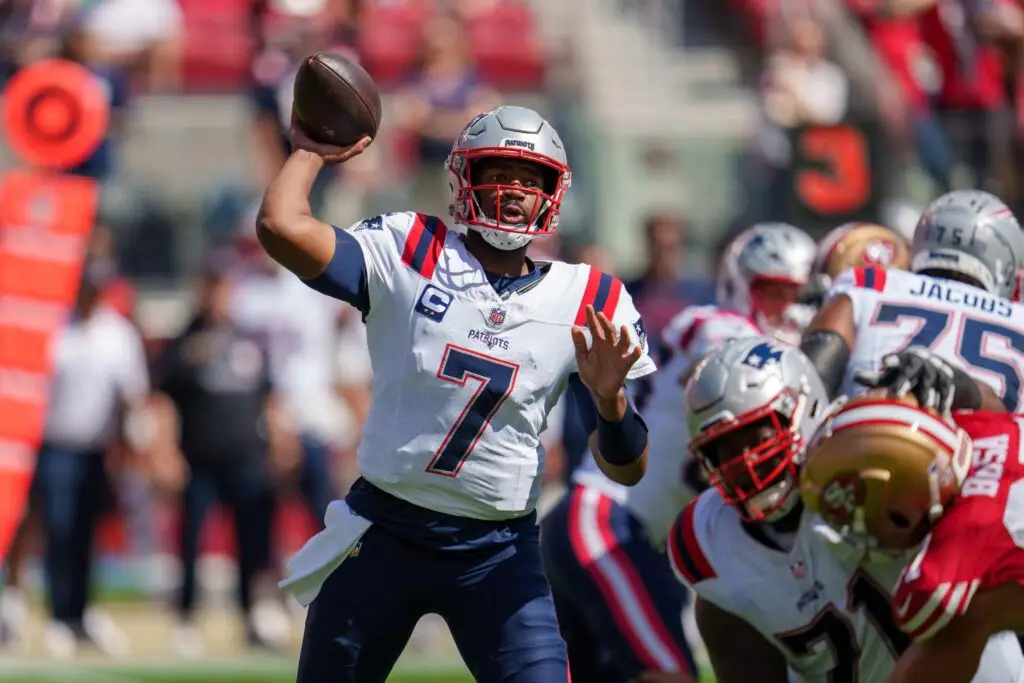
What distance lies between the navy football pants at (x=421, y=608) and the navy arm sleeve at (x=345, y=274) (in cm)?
57

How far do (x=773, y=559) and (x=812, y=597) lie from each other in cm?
14

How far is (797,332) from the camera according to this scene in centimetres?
605

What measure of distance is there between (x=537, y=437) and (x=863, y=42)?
8.75 meters

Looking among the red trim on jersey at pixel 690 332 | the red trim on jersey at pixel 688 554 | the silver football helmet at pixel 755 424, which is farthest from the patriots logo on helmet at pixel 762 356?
the red trim on jersey at pixel 690 332

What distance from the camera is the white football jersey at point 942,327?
4793 millimetres

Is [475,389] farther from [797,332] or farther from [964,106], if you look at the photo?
[964,106]

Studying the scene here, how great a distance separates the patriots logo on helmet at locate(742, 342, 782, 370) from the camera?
4.48m

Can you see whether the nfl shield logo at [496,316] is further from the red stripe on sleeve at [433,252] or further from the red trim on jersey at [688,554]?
the red trim on jersey at [688,554]

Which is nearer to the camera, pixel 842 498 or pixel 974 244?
pixel 842 498

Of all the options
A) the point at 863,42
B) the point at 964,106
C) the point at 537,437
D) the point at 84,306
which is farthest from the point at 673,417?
the point at 863,42

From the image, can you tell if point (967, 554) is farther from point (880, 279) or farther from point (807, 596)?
point (880, 279)

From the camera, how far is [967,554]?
366cm

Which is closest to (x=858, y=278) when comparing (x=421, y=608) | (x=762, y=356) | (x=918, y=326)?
(x=918, y=326)

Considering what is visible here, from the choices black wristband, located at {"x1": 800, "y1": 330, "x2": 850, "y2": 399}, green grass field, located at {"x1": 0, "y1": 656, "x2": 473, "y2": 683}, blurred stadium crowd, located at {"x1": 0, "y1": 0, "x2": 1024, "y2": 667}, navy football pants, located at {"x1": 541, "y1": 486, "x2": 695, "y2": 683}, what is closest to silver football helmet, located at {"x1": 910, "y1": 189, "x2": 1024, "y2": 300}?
black wristband, located at {"x1": 800, "y1": 330, "x2": 850, "y2": 399}
